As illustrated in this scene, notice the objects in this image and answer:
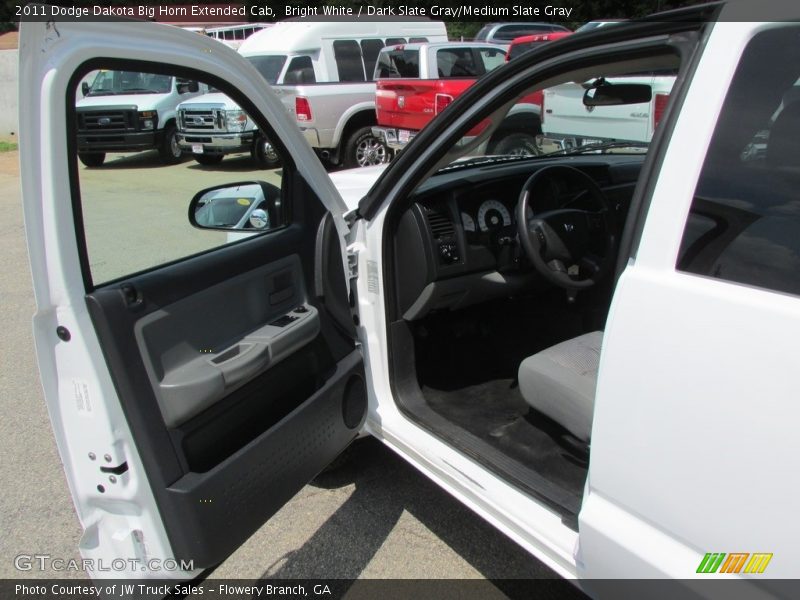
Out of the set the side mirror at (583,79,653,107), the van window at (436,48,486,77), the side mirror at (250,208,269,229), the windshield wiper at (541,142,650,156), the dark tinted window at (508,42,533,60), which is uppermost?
the dark tinted window at (508,42,533,60)

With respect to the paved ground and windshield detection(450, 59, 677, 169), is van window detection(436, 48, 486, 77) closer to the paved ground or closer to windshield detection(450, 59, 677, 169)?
windshield detection(450, 59, 677, 169)

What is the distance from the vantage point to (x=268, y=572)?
2336 millimetres

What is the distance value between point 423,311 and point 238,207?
85 cm

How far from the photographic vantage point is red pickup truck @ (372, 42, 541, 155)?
26.6 ft

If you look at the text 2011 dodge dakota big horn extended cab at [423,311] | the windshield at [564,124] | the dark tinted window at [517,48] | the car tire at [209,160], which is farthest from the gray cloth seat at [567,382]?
the car tire at [209,160]

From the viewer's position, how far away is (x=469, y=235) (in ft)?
8.70

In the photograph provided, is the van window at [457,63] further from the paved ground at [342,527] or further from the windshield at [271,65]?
the paved ground at [342,527]

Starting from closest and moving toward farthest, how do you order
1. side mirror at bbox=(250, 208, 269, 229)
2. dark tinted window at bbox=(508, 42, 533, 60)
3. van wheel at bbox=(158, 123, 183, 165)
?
1. side mirror at bbox=(250, 208, 269, 229)
2. dark tinted window at bbox=(508, 42, 533, 60)
3. van wheel at bbox=(158, 123, 183, 165)

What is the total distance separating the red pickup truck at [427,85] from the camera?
26.6 feet

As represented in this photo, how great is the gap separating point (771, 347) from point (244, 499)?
52.6 inches

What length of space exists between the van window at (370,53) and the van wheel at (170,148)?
3.81 m

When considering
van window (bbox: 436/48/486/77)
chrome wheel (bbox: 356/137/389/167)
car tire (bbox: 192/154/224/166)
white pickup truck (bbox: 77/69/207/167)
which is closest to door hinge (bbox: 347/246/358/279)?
van window (bbox: 436/48/486/77)

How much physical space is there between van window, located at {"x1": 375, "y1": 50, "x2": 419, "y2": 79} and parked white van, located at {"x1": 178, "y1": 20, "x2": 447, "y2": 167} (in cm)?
93

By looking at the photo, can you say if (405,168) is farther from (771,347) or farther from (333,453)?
(771,347)
